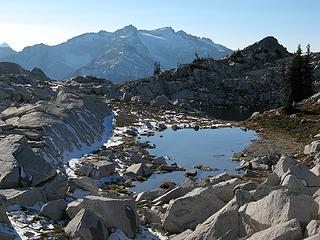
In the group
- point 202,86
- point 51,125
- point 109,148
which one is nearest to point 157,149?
point 109,148

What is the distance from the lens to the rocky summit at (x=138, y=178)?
20.0 metres

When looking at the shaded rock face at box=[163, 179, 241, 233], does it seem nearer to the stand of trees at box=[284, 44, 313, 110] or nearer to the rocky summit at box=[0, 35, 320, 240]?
the rocky summit at box=[0, 35, 320, 240]

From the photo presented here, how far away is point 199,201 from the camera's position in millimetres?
24078

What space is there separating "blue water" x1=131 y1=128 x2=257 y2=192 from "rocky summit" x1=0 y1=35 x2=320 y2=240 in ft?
1.77

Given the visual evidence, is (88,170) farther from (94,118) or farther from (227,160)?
(94,118)

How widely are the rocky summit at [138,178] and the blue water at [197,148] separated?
21.3 inches

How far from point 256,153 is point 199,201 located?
24.6 m

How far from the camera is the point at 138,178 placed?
37.2m

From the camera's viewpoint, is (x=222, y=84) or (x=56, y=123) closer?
(x=56, y=123)

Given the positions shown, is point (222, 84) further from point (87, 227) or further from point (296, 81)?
point (87, 227)

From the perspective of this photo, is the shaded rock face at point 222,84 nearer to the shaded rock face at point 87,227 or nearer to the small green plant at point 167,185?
the small green plant at point 167,185

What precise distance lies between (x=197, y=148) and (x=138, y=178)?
15780 mm

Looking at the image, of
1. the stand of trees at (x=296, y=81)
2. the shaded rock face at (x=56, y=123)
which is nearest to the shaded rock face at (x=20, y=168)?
the shaded rock face at (x=56, y=123)

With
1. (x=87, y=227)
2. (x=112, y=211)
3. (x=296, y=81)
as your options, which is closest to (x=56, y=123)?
(x=112, y=211)
